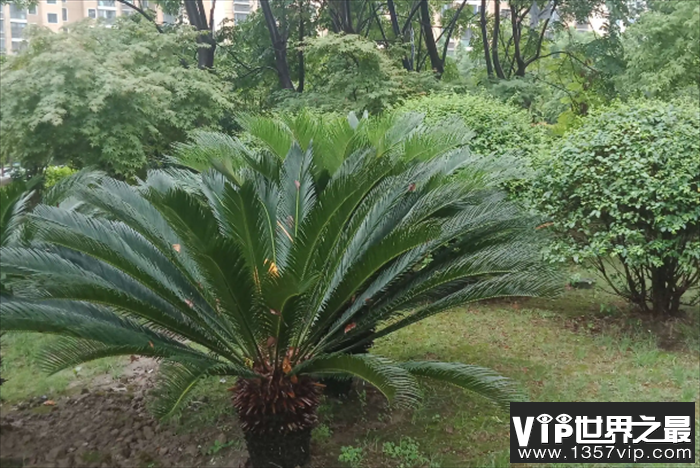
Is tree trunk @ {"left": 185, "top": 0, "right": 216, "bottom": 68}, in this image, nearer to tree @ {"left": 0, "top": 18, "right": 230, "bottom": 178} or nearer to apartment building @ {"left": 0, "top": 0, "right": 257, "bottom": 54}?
tree @ {"left": 0, "top": 18, "right": 230, "bottom": 178}

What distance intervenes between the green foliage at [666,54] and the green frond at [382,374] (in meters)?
10.9

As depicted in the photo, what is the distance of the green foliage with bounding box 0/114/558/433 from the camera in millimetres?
2699

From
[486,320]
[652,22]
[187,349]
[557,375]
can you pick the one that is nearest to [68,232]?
[187,349]

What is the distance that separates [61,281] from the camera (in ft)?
9.46

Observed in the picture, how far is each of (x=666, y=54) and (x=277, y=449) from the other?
1243 cm

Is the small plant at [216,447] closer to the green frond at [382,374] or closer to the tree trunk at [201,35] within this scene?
the green frond at [382,374]

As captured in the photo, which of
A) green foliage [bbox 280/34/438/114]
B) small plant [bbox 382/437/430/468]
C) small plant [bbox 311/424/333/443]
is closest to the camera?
small plant [bbox 382/437/430/468]

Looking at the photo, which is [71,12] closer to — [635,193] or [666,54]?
[666,54]

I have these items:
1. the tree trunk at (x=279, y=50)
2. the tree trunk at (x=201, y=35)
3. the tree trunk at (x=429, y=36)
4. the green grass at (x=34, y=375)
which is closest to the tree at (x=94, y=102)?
the tree trunk at (x=201, y=35)

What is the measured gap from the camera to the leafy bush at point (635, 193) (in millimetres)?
4805

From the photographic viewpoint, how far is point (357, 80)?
11.1 meters

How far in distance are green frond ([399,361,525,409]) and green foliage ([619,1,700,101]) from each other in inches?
413

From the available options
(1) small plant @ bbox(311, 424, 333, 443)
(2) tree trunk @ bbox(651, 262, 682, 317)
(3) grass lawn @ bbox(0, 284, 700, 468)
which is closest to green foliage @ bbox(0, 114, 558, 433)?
(1) small plant @ bbox(311, 424, 333, 443)

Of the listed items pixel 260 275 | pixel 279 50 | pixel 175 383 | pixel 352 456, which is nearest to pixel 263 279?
pixel 260 275
